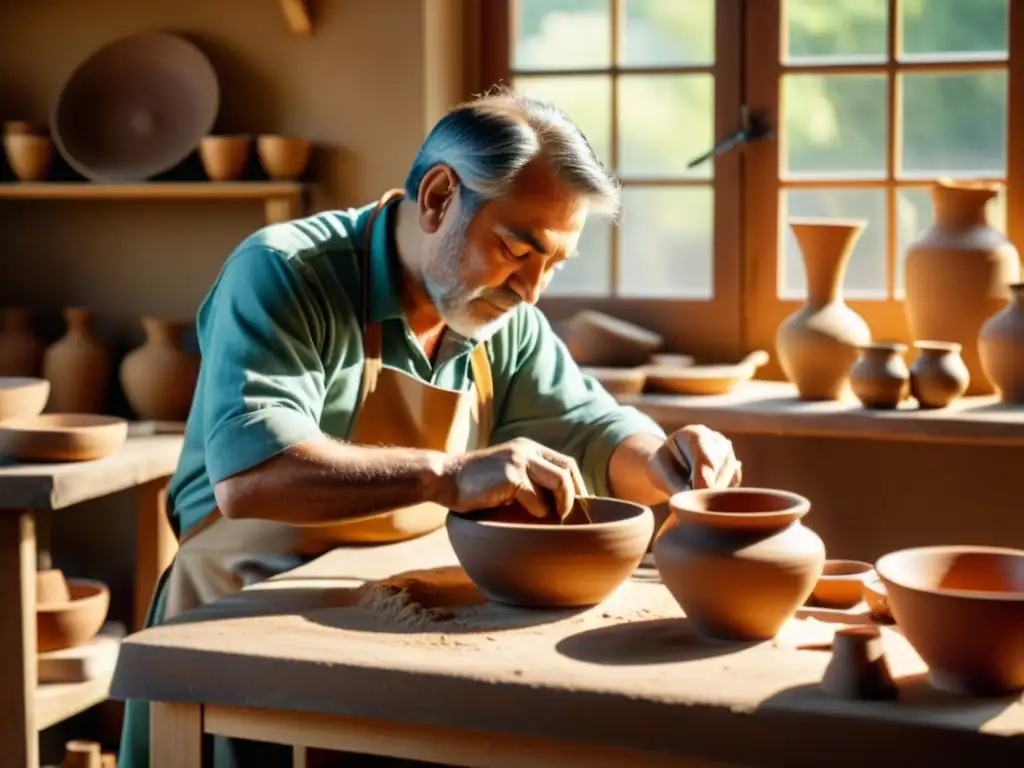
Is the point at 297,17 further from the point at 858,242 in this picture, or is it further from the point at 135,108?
the point at 858,242

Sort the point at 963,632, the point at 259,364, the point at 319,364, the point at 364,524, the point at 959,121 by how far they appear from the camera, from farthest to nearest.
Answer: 1. the point at 959,121
2. the point at 364,524
3. the point at 319,364
4. the point at 259,364
5. the point at 963,632

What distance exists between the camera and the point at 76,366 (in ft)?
13.5

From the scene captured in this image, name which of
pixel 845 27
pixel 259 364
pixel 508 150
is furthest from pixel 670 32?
pixel 259 364

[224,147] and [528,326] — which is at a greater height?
[224,147]

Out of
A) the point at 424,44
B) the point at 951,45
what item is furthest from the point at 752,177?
the point at 424,44

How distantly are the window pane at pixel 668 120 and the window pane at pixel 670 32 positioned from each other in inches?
2.0

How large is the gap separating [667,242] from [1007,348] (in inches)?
40.8

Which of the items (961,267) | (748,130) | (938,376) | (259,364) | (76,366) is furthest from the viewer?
(76,366)

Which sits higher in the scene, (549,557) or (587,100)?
(587,100)

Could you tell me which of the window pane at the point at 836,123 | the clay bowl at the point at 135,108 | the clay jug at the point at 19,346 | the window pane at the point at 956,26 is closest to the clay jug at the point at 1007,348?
the window pane at the point at 836,123

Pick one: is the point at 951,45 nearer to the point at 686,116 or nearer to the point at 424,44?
the point at 686,116

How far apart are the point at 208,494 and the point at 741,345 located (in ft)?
6.49

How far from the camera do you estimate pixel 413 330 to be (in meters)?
2.54

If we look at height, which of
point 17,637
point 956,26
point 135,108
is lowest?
point 17,637
